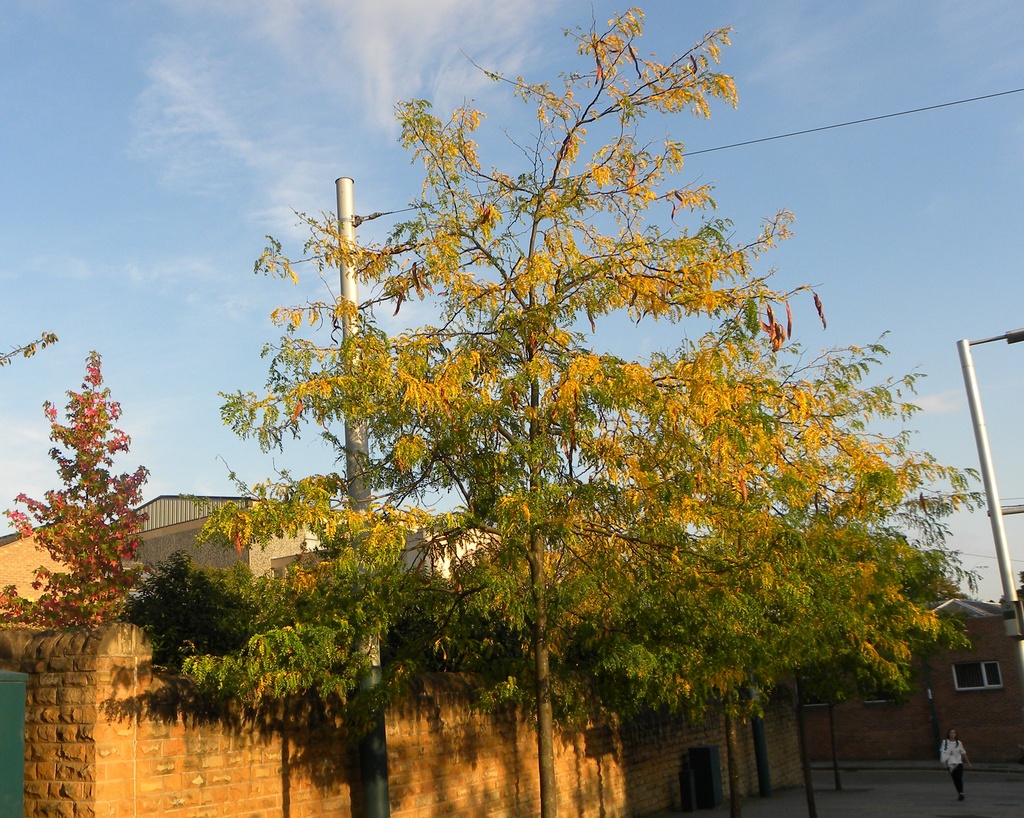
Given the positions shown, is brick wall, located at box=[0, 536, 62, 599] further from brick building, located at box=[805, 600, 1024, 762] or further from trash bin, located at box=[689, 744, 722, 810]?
brick building, located at box=[805, 600, 1024, 762]

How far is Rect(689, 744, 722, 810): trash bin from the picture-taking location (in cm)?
1805

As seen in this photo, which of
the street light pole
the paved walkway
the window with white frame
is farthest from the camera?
the window with white frame

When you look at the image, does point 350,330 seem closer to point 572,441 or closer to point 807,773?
point 572,441

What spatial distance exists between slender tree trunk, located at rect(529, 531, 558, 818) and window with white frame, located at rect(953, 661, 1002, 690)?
1274 inches

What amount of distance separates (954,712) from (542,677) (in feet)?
107

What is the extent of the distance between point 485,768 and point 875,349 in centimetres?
803

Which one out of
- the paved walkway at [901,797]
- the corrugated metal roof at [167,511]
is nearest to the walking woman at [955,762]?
the paved walkway at [901,797]

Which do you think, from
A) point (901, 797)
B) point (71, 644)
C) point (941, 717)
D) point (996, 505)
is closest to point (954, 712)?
point (941, 717)

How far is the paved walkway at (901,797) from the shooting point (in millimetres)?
18953

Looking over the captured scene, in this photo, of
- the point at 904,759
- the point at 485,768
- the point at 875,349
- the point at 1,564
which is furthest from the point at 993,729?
the point at 1,564

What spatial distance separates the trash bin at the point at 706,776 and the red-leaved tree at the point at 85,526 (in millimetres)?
10274

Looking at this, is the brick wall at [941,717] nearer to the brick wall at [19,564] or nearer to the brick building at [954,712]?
the brick building at [954,712]

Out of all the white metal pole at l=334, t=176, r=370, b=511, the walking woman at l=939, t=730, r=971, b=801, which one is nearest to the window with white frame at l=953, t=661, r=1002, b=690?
the walking woman at l=939, t=730, r=971, b=801

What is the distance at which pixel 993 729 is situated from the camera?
119 feet
